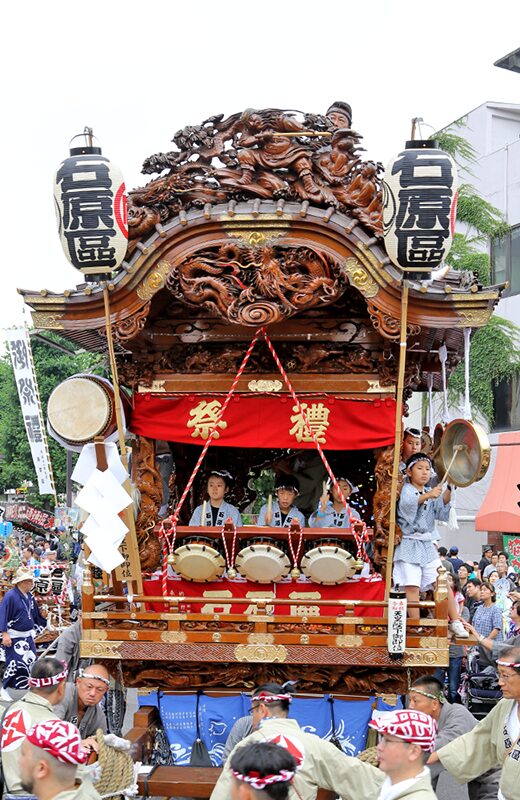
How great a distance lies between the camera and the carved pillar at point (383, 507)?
25.4 ft

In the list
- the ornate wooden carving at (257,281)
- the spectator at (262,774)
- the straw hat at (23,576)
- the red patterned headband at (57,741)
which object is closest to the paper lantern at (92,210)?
the ornate wooden carving at (257,281)

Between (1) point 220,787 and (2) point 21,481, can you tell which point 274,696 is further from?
(2) point 21,481

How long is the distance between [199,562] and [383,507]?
1648mm

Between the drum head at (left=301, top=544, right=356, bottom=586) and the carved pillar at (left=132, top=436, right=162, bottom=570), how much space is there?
1.46 metres

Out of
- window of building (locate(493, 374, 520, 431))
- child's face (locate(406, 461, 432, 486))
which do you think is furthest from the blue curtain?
window of building (locate(493, 374, 520, 431))

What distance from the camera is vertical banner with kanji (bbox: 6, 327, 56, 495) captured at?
24000mm

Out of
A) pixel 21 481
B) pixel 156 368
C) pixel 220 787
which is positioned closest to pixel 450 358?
pixel 156 368

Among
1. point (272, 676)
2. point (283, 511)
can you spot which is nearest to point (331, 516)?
point (283, 511)

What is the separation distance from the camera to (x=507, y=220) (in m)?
23.1

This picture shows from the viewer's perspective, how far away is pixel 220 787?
171 inches

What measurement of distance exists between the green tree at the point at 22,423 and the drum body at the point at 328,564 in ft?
93.6

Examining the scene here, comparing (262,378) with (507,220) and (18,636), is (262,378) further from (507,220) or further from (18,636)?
(507,220)

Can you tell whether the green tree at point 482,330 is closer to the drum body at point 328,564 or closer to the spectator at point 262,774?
the drum body at point 328,564

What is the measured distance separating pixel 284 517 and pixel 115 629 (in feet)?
6.55
